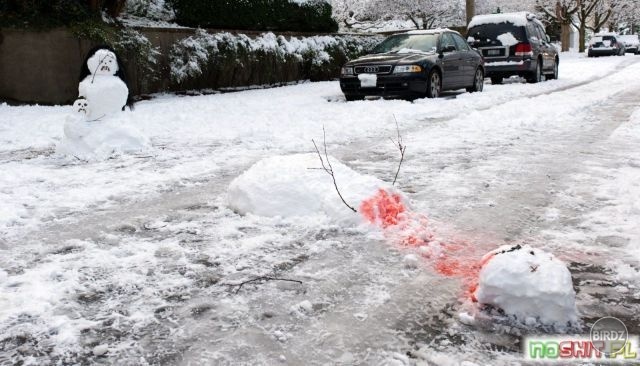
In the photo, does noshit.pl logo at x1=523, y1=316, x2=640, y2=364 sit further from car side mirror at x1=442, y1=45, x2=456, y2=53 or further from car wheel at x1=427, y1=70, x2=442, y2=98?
car side mirror at x1=442, y1=45, x2=456, y2=53

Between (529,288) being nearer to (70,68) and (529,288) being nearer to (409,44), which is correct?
(409,44)

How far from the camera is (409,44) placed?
45.3 feet

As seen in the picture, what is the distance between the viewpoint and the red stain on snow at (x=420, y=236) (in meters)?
3.40

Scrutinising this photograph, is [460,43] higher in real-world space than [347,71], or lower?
higher

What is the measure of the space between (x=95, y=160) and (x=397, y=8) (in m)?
40.2

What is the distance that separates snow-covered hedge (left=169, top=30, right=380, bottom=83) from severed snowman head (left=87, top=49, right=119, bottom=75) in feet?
25.7

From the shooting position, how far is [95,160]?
6766 mm

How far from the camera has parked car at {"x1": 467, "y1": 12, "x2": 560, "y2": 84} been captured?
1692 cm

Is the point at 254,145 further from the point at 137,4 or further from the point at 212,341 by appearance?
the point at 137,4

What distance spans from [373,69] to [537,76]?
276 inches

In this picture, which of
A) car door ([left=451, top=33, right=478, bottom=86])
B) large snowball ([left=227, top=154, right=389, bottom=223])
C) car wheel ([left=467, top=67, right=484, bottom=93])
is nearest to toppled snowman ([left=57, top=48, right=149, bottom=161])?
large snowball ([left=227, top=154, right=389, bottom=223])

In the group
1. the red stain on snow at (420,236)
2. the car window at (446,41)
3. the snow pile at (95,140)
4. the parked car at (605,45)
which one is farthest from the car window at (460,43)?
the parked car at (605,45)

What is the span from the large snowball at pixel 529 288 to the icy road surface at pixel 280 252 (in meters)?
0.13

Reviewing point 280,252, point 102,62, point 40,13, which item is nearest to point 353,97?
point 40,13
